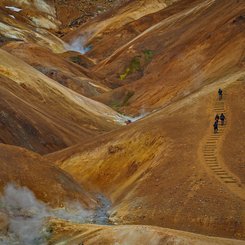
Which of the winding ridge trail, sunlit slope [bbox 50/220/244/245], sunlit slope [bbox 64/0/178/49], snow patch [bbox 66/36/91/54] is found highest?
sunlit slope [bbox 64/0/178/49]

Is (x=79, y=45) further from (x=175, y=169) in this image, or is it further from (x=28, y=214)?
(x=28, y=214)

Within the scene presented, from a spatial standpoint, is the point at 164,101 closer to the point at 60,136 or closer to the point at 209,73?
the point at 209,73

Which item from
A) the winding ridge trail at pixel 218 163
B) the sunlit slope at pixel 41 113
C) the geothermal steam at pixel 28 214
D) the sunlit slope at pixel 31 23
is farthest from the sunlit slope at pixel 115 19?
the geothermal steam at pixel 28 214

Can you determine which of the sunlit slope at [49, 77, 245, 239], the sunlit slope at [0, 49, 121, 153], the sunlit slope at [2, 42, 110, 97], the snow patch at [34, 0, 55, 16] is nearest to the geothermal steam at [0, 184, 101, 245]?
the sunlit slope at [49, 77, 245, 239]

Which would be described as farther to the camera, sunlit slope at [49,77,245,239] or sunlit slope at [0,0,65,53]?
sunlit slope at [0,0,65,53]

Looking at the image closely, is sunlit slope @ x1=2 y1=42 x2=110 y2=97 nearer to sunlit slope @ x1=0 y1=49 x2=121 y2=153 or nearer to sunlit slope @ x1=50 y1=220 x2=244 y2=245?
sunlit slope @ x1=0 y1=49 x2=121 y2=153

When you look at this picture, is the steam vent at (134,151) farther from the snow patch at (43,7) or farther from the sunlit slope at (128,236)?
the snow patch at (43,7)
